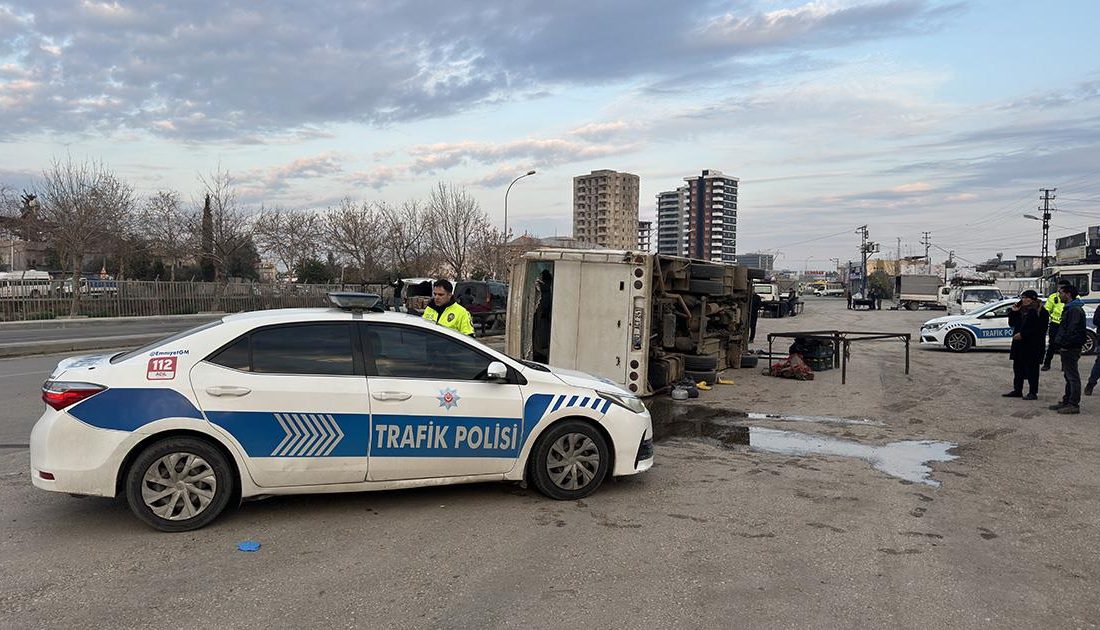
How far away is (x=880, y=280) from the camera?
11412cm

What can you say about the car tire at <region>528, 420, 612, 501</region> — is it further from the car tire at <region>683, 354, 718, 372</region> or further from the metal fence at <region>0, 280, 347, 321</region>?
the metal fence at <region>0, 280, 347, 321</region>

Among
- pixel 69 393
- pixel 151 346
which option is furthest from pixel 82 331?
pixel 69 393

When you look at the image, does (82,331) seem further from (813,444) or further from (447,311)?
(813,444)

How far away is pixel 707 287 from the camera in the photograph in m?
12.1

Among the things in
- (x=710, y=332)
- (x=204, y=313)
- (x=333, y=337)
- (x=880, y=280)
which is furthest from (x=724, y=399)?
(x=880, y=280)

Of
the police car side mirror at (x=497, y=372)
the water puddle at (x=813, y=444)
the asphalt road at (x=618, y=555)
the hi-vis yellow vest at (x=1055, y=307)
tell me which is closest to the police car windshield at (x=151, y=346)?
the asphalt road at (x=618, y=555)

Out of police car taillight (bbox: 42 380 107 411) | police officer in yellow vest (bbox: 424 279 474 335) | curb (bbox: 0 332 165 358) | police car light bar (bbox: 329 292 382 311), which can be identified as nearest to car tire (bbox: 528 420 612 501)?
police car light bar (bbox: 329 292 382 311)

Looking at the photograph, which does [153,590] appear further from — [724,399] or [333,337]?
[724,399]

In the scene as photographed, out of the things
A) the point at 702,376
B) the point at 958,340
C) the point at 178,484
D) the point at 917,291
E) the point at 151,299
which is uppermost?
the point at 917,291

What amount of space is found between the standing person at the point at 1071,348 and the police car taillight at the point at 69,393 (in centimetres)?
1118

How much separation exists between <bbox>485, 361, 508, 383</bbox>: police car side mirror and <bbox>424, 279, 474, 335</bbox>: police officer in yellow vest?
2.79 m

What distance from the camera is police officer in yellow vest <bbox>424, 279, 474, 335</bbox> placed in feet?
27.3

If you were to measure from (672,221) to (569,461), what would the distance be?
139037mm

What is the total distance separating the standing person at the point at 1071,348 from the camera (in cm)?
997
